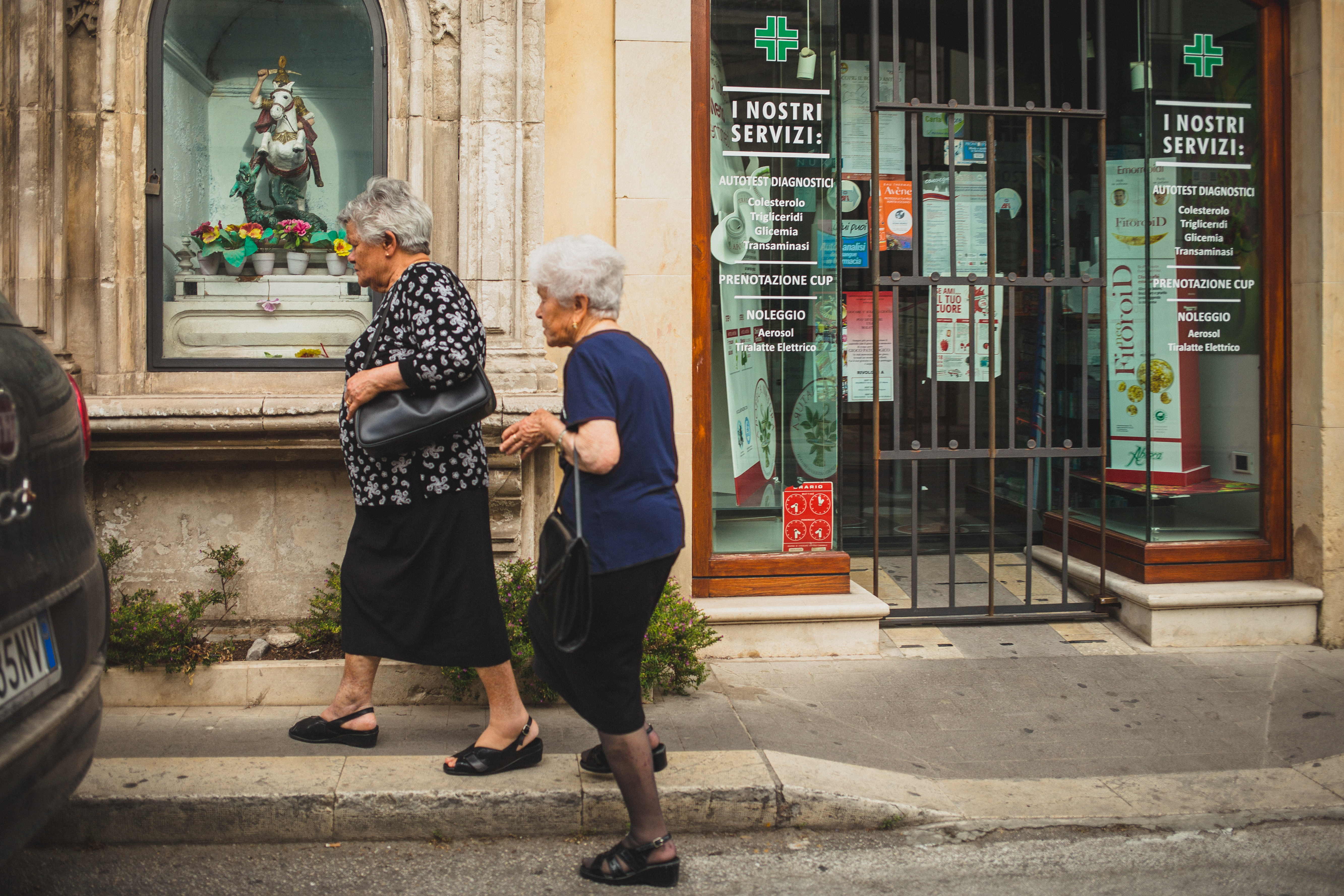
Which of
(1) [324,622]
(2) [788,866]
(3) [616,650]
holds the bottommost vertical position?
(2) [788,866]

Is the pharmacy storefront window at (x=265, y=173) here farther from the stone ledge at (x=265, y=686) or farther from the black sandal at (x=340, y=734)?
the black sandal at (x=340, y=734)

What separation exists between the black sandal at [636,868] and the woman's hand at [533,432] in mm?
1173

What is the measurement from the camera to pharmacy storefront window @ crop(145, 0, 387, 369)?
16.8 feet

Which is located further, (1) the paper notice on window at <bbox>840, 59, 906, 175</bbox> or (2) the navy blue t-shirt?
(1) the paper notice on window at <bbox>840, 59, 906, 175</bbox>

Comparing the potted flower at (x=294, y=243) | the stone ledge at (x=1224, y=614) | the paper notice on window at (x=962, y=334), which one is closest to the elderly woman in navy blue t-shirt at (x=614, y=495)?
the potted flower at (x=294, y=243)

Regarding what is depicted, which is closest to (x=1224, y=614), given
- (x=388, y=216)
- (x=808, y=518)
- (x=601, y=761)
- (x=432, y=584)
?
(x=808, y=518)

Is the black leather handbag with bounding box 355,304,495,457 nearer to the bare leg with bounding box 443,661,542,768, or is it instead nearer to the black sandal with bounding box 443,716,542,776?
the bare leg with bounding box 443,661,542,768

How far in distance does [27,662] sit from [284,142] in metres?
3.49

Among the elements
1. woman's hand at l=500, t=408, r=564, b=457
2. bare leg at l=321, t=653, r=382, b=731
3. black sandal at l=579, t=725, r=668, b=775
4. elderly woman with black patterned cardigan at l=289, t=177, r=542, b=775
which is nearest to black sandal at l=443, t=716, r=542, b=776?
elderly woman with black patterned cardigan at l=289, t=177, r=542, b=775

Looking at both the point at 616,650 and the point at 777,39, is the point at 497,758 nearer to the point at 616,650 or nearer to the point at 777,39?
the point at 616,650

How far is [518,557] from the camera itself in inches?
190

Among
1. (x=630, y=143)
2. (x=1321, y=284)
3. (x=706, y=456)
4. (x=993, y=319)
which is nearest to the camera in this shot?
(x=630, y=143)

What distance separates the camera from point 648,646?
4398 millimetres

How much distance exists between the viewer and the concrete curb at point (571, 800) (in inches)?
136
